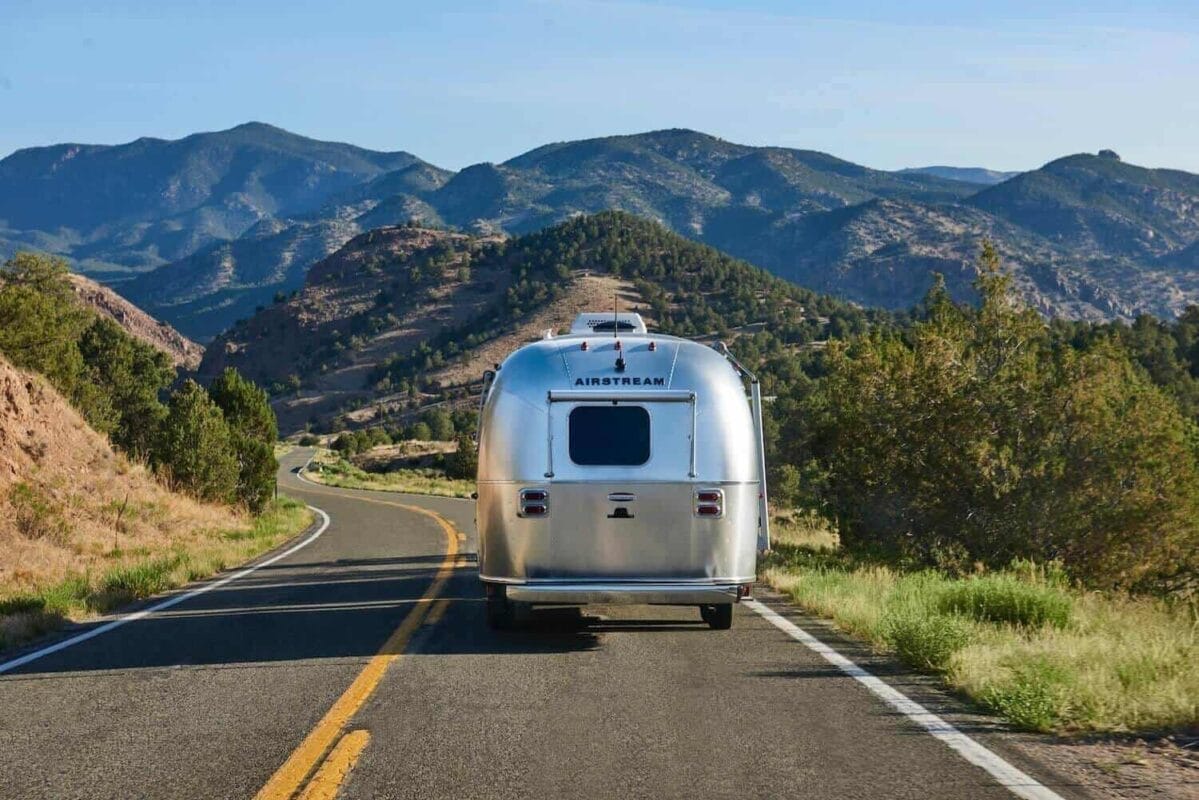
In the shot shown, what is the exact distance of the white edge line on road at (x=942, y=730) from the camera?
5781 millimetres

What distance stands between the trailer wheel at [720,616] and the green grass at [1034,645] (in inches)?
44.7

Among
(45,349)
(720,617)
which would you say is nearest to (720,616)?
(720,617)

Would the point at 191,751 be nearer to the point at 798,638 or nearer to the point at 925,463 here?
the point at 798,638

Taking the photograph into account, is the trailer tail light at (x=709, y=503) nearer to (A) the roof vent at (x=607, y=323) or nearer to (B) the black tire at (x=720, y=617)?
(B) the black tire at (x=720, y=617)

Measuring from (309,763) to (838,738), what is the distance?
9.36 feet

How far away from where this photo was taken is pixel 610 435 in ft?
33.2

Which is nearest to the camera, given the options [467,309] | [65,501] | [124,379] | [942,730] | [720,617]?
[942,730]

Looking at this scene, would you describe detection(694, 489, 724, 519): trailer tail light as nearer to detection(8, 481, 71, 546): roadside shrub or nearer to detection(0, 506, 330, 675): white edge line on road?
detection(0, 506, 330, 675): white edge line on road

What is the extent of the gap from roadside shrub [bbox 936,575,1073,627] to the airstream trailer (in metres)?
2.36

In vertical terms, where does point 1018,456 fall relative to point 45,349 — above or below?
below

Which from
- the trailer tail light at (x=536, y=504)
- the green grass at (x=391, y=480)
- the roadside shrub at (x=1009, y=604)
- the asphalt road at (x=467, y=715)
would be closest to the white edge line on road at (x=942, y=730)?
the asphalt road at (x=467, y=715)

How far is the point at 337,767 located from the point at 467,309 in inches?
6190

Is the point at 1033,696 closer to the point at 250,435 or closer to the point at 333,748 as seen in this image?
the point at 333,748

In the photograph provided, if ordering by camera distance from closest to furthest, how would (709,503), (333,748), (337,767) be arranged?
(337,767) < (333,748) < (709,503)
